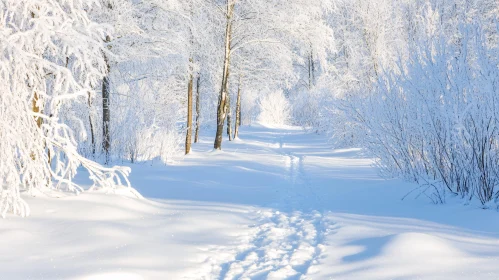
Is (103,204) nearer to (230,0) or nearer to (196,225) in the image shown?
(196,225)

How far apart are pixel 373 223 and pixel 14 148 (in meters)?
4.08

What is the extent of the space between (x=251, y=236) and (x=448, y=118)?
119 inches

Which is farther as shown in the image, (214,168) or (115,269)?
(214,168)

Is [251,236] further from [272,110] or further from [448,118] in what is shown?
[272,110]

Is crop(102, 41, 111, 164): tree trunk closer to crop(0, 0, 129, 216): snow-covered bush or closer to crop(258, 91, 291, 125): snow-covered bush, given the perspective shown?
crop(0, 0, 129, 216): snow-covered bush

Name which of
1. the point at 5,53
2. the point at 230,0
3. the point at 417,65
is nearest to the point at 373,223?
the point at 417,65

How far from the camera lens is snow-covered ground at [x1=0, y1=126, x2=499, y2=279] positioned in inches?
121

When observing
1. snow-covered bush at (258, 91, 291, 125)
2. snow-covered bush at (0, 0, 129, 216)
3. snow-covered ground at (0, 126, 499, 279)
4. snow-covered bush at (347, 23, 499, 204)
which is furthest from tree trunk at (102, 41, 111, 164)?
snow-covered bush at (258, 91, 291, 125)

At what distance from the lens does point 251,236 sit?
424 centimetres

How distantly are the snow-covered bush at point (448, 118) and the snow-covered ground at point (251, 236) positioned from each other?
1.45 feet

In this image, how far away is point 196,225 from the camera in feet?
14.8

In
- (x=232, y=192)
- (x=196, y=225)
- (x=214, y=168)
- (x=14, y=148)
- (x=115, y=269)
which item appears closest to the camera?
(x=115, y=269)

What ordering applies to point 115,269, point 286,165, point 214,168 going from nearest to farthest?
point 115,269, point 214,168, point 286,165

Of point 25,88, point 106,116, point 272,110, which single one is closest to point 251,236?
point 25,88
